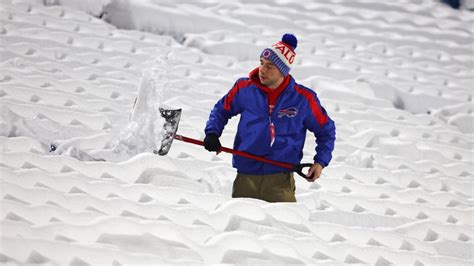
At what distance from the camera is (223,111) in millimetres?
3535

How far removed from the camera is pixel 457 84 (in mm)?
7148

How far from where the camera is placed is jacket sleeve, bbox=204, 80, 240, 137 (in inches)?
137

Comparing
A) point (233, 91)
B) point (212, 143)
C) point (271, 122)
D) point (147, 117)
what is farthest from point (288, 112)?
point (147, 117)

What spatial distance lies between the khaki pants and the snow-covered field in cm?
8

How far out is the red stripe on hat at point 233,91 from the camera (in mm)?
3455

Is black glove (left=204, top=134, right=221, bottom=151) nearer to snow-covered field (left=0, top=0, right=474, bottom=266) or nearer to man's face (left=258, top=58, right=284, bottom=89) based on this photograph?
snow-covered field (left=0, top=0, right=474, bottom=266)

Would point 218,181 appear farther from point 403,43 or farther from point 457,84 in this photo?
point 403,43

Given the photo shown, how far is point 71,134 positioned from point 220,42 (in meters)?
3.08

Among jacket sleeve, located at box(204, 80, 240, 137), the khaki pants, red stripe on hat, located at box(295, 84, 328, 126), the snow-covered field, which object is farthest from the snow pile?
red stripe on hat, located at box(295, 84, 328, 126)

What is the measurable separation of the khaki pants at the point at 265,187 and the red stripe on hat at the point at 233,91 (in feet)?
1.42

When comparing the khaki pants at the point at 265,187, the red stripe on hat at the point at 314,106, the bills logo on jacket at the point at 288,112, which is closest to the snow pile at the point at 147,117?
the khaki pants at the point at 265,187

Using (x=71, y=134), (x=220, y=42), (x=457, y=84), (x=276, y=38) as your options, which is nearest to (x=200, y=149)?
(x=71, y=134)

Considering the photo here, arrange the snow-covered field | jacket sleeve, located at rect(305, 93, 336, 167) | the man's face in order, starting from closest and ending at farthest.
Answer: the snow-covered field < the man's face < jacket sleeve, located at rect(305, 93, 336, 167)

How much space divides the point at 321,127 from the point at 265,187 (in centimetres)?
49
